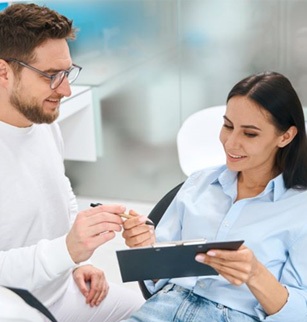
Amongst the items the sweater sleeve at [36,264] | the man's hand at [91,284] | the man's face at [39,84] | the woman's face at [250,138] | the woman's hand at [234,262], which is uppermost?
the man's face at [39,84]

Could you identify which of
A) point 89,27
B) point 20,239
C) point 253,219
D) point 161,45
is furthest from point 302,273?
point 89,27

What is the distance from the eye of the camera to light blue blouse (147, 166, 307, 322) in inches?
60.1

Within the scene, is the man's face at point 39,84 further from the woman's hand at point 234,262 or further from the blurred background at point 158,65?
the blurred background at point 158,65

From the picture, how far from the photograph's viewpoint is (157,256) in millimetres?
1413

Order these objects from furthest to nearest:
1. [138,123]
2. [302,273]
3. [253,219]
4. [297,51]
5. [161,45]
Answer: [138,123], [161,45], [297,51], [253,219], [302,273]

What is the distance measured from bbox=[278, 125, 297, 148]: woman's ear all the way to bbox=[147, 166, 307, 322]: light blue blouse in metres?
0.11

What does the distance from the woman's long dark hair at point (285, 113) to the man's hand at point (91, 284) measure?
0.65 meters

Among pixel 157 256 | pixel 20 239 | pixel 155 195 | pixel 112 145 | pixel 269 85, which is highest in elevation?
pixel 269 85

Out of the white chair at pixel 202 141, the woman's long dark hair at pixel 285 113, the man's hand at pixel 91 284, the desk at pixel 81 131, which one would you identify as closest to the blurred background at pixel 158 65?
the desk at pixel 81 131

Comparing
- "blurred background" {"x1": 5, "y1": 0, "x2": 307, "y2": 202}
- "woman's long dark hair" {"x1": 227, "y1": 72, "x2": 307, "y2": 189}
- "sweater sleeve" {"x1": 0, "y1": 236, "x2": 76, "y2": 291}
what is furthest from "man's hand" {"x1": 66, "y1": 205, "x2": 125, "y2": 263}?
"blurred background" {"x1": 5, "y1": 0, "x2": 307, "y2": 202}

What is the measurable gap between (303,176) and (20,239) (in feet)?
2.62

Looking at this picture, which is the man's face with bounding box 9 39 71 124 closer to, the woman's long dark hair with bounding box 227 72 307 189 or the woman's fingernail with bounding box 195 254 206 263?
the woman's long dark hair with bounding box 227 72 307 189

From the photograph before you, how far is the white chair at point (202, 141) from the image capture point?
2840 millimetres

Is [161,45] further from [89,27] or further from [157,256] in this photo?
[157,256]
